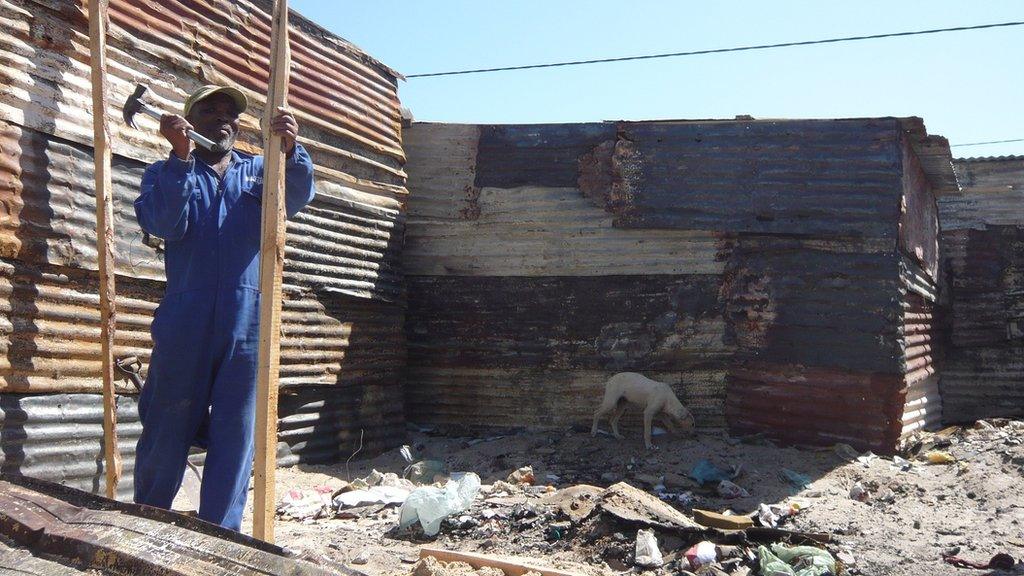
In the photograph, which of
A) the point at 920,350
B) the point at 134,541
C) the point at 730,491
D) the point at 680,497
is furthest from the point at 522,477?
the point at 920,350

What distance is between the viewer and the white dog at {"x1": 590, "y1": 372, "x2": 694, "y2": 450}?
322 inches

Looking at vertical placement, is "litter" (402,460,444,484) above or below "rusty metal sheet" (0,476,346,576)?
below

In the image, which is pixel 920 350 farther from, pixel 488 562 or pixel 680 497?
pixel 488 562

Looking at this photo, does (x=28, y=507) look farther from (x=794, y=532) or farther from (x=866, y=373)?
(x=866, y=373)

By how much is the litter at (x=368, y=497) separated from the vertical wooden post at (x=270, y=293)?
2.67m

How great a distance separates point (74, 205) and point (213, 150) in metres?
1.84

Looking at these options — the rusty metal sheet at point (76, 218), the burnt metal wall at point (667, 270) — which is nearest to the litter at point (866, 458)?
the burnt metal wall at point (667, 270)

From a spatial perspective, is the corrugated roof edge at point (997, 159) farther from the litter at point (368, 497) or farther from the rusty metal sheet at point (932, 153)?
the litter at point (368, 497)

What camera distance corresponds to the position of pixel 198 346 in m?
3.55

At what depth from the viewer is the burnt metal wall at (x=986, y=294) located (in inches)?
466

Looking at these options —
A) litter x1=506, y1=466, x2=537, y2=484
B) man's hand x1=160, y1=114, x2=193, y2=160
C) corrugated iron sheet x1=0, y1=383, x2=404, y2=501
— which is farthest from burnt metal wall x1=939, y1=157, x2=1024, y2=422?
man's hand x1=160, y1=114, x2=193, y2=160

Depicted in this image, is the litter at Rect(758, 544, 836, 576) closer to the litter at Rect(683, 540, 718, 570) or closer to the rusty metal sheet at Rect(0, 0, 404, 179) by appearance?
the litter at Rect(683, 540, 718, 570)

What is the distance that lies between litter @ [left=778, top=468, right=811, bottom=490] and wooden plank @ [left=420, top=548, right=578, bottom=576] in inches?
143

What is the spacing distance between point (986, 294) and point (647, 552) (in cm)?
960
